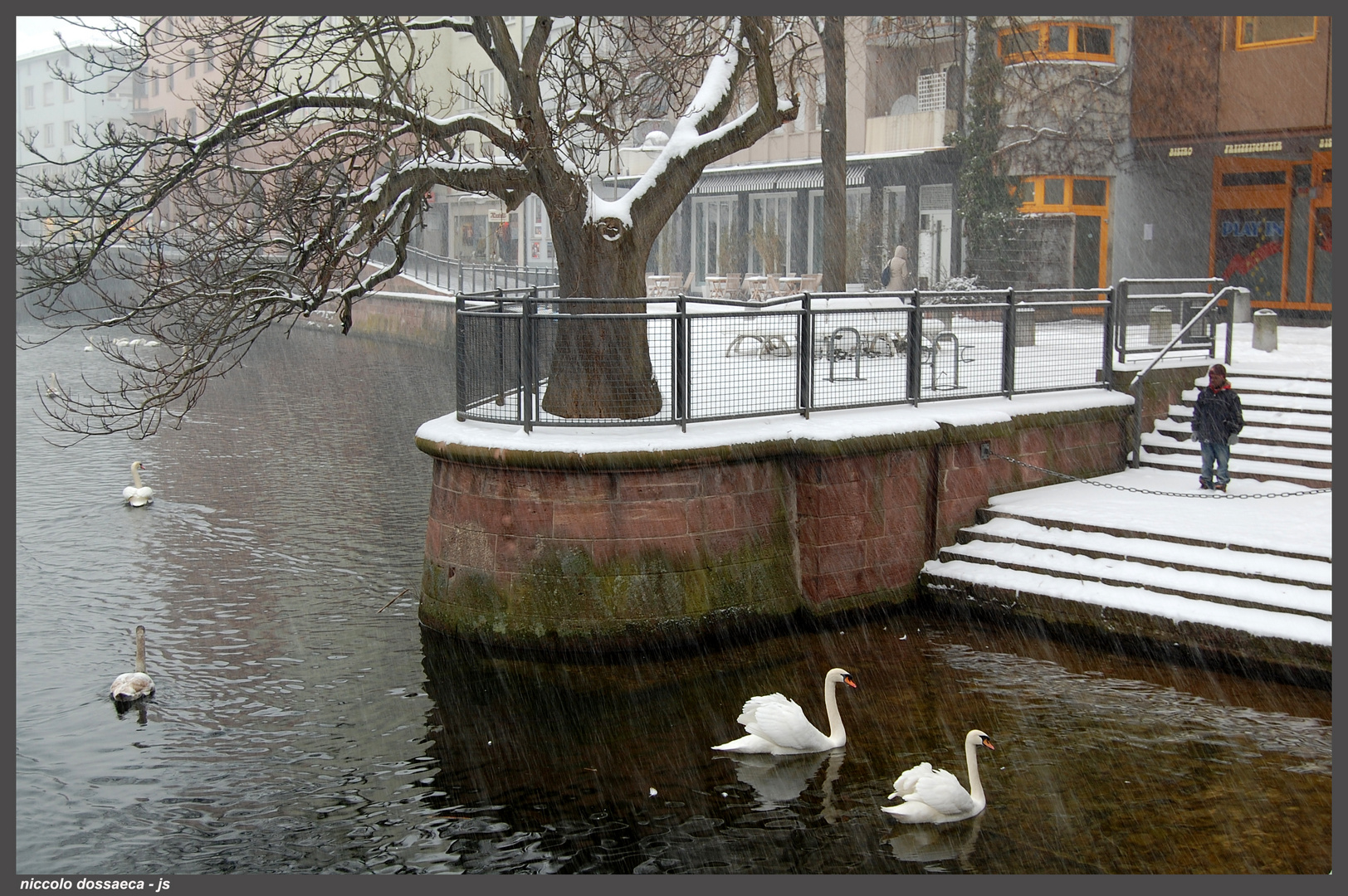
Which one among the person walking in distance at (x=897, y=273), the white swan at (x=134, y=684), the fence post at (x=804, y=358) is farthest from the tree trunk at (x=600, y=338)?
the person walking in distance at (x=897, y=273)

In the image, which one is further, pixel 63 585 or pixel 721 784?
pixel 63 585

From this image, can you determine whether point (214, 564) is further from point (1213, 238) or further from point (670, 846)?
point (1213, 238)

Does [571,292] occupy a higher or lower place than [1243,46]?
lower

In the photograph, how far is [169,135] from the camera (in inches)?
500

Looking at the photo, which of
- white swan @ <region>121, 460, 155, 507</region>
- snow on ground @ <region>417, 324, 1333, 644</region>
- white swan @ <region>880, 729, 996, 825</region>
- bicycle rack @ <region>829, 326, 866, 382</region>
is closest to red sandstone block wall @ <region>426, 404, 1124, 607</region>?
snow on ground @ <region>417, 324, 1333, 644</region>

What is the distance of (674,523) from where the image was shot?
37.6 feet

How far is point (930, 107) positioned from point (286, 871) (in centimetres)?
2888

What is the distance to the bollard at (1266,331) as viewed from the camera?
18.2 meters

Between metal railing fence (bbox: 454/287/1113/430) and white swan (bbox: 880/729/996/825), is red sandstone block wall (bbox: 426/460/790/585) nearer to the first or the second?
metal railing fence (bbox: 454/287/1113/430)

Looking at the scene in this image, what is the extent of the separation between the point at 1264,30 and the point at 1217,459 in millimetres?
14116

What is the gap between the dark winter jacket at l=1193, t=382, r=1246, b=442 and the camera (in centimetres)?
1368

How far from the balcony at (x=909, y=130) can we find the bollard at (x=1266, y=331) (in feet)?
45.5

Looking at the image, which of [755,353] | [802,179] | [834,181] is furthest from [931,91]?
[755,353]
